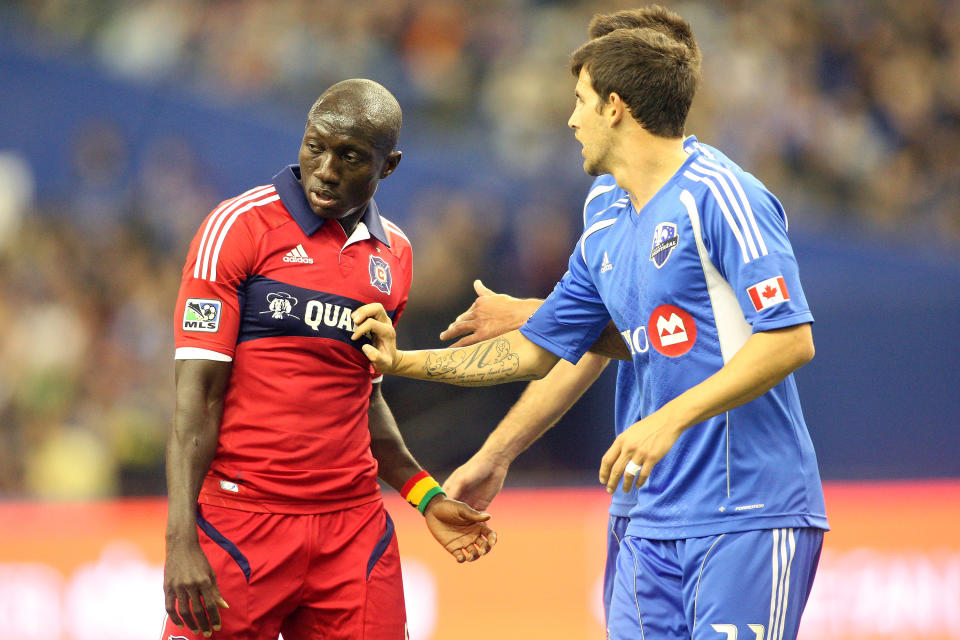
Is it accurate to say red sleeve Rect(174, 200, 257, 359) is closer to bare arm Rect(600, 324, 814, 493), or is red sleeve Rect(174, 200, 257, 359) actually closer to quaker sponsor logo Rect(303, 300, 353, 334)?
quaker sponsor logo Rect(303, 300, 353, 334)

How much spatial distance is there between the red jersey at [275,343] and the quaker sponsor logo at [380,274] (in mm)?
96

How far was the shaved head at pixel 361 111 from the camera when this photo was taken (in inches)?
158

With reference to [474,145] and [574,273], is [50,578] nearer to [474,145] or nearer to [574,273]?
[574,273]

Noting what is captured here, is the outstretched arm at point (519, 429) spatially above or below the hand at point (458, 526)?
above

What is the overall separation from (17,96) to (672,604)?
9.35 metres

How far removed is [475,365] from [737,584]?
124 cm

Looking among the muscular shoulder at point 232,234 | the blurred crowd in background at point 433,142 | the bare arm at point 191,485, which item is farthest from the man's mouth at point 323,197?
the blurred crowd in background at point 433,142

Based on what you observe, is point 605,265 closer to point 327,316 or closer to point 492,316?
point 492,316

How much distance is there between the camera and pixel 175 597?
3.74 m

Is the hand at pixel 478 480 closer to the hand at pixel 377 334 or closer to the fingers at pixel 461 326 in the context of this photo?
the fingers at pixel 461 326

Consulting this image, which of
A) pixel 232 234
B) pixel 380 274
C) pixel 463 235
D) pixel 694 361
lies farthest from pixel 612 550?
pixel 463 235

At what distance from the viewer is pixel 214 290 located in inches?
152

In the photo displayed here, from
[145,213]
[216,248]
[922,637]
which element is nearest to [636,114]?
[216,248]

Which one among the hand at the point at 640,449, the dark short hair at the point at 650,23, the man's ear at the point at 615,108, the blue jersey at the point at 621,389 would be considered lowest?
the hand at the point at 640,449
